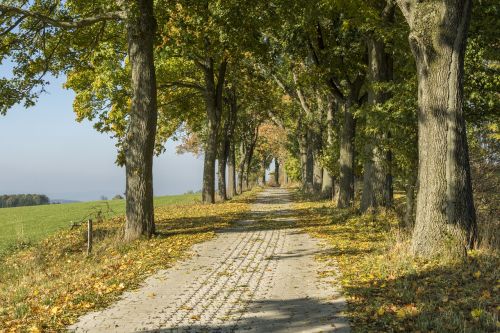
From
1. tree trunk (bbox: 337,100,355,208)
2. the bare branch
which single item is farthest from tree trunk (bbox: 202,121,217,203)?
the bare branch

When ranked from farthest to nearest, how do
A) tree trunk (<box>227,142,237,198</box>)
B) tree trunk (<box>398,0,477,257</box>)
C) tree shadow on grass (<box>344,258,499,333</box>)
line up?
tree trunk (<box>227,142,237,198</box>), tree trunk (<box>398,0,477,257</box>), tree shadow on grass (<box>344,258,499,333</box>)

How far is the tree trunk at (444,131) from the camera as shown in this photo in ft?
30.8

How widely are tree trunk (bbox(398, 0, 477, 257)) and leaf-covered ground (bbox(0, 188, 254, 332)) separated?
18.6 ft

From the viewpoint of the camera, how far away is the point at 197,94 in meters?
30.4

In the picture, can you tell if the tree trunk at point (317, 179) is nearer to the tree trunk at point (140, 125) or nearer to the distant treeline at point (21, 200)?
the tree trunk at point (140, 125)

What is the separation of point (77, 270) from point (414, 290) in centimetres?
742

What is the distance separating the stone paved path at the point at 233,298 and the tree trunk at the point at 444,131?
2.36 meters

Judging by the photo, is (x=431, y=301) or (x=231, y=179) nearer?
(x=431, y=301)

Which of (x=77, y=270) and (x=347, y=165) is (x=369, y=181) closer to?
(x=347, y=165)

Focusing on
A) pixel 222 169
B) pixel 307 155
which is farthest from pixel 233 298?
pixel 307 155

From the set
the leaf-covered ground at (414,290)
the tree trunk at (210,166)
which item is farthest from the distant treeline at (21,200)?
the leaf-covered ground at (414,290)

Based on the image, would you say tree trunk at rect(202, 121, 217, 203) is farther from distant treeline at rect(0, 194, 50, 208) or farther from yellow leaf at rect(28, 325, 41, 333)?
distant treeline at rect(0, 194, 50, 208)

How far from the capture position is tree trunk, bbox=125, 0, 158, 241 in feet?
44.9

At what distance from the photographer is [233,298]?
762 cm
